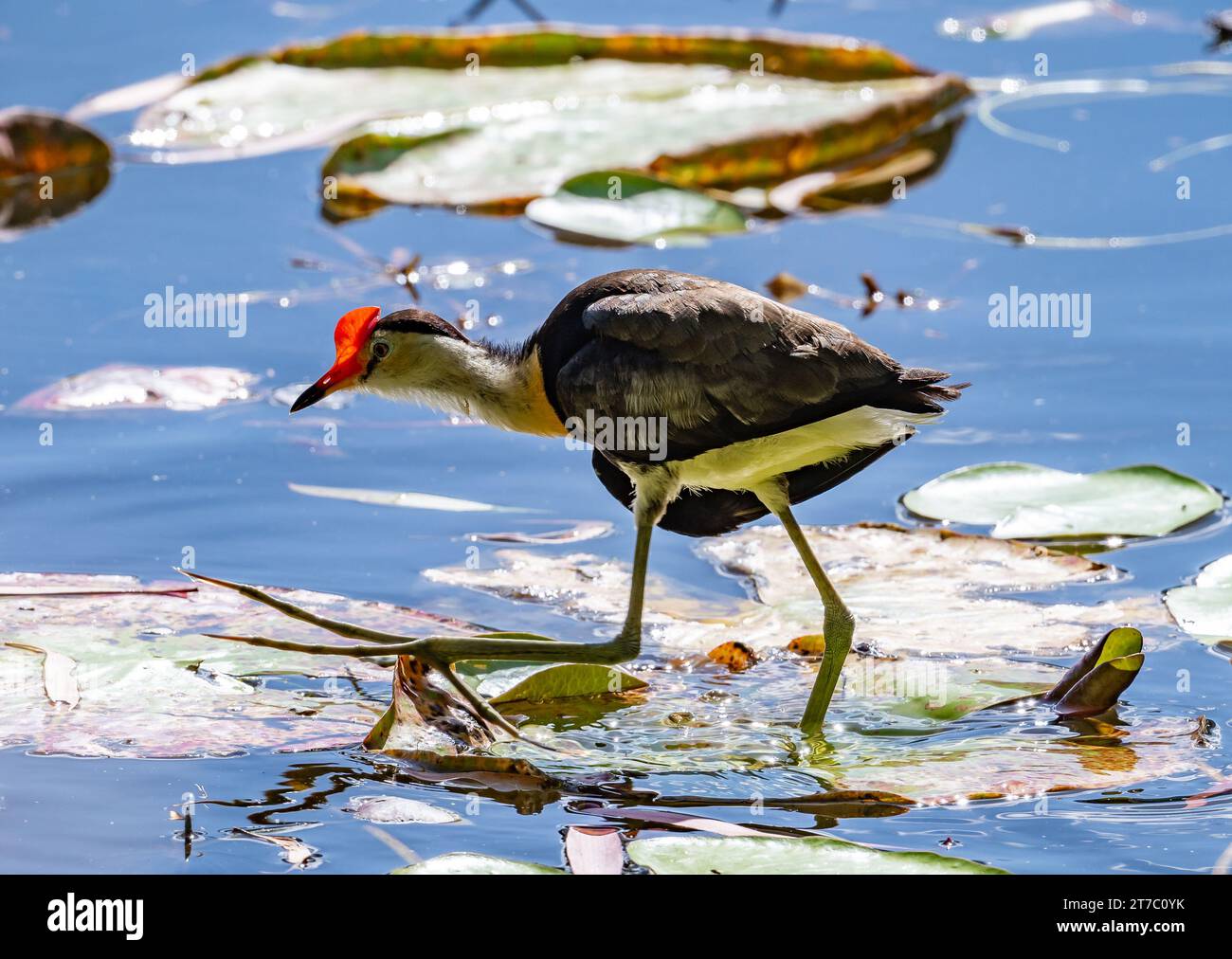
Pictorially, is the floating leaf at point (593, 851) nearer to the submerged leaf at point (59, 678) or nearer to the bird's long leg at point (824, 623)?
the bird's long leg at point (824, 623)

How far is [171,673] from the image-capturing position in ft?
14.8

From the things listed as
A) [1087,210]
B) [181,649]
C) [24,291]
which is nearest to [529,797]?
[181,649]

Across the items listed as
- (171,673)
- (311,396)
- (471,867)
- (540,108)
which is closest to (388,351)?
(311,396)

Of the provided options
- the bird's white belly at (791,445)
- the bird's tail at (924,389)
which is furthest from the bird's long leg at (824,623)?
the bird's tail at (924,389)

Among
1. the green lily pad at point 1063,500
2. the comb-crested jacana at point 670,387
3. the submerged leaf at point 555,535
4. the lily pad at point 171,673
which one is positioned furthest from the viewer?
the submerged leaf at point 555,535

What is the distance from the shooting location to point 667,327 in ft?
15.1

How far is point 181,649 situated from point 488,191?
3.72m

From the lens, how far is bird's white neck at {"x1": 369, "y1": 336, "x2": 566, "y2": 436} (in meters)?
4.87

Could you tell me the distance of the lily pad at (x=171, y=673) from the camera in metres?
4.27

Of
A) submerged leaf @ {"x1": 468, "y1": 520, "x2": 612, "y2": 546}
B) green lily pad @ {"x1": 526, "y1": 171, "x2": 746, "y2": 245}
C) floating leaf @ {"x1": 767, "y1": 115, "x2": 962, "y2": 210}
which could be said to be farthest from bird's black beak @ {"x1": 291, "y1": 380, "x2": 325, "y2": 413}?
floating leaf @ {"x1": 767, "y1": 115, "x2": 962, "y2": 210}

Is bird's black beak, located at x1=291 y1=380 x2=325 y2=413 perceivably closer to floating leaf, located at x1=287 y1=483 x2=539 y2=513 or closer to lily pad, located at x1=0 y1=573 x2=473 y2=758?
lily pad, located at x1=0 y1=573 x2=473 y2=758

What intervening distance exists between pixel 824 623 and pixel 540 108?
168 inches

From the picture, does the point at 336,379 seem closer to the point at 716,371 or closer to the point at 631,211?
the point at 716,371

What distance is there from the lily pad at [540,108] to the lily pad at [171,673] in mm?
3289
